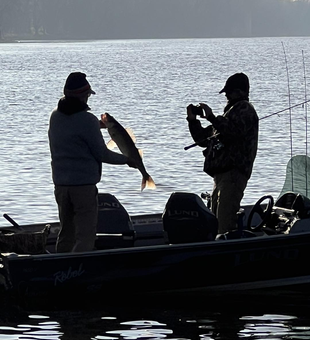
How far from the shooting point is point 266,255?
10320 millimetres

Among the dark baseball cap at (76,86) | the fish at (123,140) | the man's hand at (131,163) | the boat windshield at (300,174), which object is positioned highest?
the dark baseball cap at (76,86)

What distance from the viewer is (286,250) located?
10359mm

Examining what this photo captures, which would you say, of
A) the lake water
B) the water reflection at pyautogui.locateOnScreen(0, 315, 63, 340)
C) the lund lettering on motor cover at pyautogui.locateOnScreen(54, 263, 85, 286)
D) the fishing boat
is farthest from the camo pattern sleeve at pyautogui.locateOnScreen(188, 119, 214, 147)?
the water reflection at pyautogui.locateOnScreen(0, 315, 63, 340)

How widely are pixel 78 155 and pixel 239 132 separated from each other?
1559 mm

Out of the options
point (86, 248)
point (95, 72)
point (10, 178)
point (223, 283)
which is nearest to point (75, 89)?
point (86, 248)

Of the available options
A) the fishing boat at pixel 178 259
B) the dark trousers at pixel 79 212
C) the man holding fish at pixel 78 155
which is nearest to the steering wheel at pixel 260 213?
the fishing boat at pixel 178 259

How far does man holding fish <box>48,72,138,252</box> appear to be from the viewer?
9625mm

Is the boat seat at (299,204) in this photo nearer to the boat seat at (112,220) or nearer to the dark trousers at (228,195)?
the dark trousers at (228,195)

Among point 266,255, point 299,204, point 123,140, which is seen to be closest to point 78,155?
point 123,140

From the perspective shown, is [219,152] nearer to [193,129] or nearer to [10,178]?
[193,129]

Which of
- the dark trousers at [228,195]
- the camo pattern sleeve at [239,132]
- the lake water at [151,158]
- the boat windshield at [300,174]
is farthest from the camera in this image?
the boat windshield at [300,174]

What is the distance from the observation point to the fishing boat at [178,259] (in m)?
9.89

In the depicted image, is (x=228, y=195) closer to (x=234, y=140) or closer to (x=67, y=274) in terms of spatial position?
(x=234, y=140)

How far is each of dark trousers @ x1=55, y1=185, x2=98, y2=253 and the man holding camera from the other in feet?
4.25
